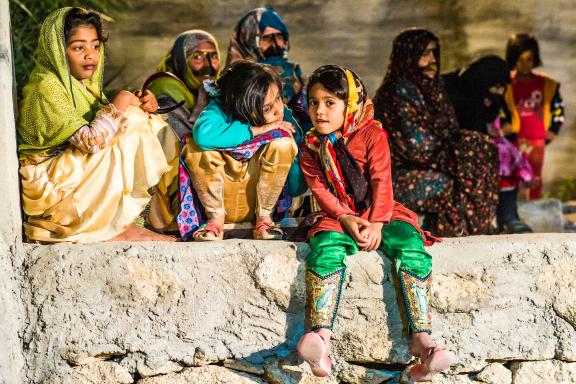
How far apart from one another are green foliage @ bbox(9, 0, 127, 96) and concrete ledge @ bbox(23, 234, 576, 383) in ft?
10.0

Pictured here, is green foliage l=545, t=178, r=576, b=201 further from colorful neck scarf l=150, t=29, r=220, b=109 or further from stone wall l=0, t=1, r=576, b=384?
stone wall l=0, t=1, r=576, b=384

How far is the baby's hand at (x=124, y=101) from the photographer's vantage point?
4.98m

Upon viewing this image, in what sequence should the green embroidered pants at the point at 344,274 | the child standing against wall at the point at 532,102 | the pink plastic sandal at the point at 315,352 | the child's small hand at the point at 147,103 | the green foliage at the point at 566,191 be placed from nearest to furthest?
the pink plastic sandal at the point at 315,352
the green embroidered pants at the point at 344,274
the child's small hand at the point at 147,103
the child standing against wall at the point at 532,102
the green foliage at the point at 566,191

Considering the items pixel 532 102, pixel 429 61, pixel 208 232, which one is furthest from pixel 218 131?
pixel 532 102

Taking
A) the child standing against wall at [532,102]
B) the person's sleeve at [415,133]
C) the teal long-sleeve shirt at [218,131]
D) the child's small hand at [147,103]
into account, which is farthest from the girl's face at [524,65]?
the child's small hand at [147,103]

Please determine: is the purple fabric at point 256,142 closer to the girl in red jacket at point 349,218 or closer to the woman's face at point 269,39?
the girl in red jacket at point 349,218

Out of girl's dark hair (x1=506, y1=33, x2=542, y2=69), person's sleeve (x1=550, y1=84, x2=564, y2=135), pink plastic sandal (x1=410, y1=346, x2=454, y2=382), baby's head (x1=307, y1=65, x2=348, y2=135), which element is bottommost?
pink plastic sandal (x1=410, y1=346, x2=454, y2=382)

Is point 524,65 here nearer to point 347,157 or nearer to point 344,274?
point 347,157

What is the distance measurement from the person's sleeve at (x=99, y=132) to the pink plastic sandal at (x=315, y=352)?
1.21m

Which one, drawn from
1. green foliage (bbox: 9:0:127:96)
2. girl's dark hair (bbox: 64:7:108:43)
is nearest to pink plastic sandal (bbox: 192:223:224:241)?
girl's dark hair (bbox: 64:7:108:43)

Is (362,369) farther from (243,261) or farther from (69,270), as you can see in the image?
(69,270)

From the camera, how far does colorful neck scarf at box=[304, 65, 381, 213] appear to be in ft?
15.9

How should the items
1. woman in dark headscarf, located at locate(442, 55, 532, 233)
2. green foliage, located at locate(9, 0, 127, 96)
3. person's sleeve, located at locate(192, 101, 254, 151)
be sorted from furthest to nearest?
green foliage, located at locate(9, 0, 127, 96) → woman in dark headscarf, located at locate(442, 55, 532, 233) → person's sleeve, located at locate(192, 101, 254, 151)

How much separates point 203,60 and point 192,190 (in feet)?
4.71
